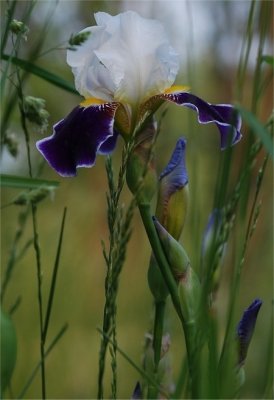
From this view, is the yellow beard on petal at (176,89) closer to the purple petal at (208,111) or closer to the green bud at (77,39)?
the purple petal at (208,111)

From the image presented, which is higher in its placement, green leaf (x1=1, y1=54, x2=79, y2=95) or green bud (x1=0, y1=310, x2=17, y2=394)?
A: green leaf (x1=1, y1=54, x2=79, y2=95)

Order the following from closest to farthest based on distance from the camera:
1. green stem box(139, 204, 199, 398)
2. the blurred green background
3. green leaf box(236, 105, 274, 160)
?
green leaf box(236, 105, 274, 160)
green stem box(139, 204, 199, 398)
the blurred green background

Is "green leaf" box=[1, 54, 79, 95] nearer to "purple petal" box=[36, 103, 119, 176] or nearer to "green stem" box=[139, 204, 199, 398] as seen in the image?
"purple petal" box=[36, 103, 119, 176]

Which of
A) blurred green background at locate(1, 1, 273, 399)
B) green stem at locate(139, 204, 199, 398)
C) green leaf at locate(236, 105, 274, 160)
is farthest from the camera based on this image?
blurred green background at locate(1, 1, 273, 399)

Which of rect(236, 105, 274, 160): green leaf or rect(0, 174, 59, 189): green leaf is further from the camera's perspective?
rect(0, 174, 59, 189): green leaf

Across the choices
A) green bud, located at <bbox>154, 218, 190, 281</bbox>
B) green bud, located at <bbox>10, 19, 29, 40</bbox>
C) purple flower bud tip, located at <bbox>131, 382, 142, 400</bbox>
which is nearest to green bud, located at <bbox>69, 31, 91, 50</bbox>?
Result: green bud, located at <bbox>10, 19, 29, 40</bbox>

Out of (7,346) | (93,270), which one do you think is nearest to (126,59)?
(7,346)
